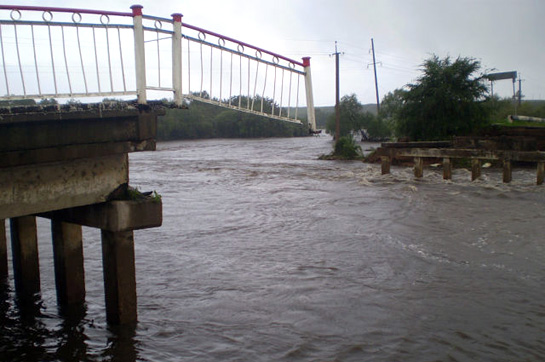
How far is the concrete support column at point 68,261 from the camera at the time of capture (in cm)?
643

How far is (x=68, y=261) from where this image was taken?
6.50 metres

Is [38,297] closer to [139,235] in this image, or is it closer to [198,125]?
[139,235]

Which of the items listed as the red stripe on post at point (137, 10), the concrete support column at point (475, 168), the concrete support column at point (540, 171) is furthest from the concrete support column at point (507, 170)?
the red stripe on post at point (137, 10)

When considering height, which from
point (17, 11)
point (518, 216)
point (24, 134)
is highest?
point (17, 11)

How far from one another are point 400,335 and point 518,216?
28.9ft

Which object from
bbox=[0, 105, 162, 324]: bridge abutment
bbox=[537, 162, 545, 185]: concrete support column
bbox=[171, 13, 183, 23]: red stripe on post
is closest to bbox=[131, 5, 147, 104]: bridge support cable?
bbox=[0, 105, 162, 324]: bridge abutment

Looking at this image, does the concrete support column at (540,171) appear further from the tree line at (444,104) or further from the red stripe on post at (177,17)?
the red stripe on post at (177,17)

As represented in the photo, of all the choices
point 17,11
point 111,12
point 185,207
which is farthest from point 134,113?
point 185,207

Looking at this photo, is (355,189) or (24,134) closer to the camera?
(24,134)

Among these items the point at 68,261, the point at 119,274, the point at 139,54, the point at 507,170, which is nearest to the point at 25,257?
the point at 68,261

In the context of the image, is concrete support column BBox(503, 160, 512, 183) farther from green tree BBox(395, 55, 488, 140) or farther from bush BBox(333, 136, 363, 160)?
bush BBox(333, 136, 363, 160)

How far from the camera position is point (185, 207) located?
16.4 meters

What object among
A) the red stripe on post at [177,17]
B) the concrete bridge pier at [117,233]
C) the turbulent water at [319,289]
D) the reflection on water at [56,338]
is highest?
the red stripe on post at [177,17]

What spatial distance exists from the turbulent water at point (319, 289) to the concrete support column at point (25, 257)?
27 cm
